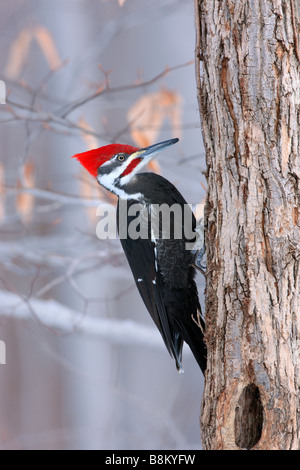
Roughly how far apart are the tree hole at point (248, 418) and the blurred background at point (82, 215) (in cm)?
134

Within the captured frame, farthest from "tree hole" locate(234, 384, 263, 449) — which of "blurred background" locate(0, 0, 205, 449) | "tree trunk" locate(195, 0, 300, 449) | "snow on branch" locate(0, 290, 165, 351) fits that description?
"snow on branch" locate(0, 290, 165, 351)

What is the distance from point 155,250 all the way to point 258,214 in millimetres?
840

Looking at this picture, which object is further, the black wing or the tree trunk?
the black wing

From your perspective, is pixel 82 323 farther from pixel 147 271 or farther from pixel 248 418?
pixel 248 418

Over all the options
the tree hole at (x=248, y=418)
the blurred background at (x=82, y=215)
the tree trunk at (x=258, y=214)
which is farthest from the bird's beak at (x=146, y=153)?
the tree hole at (x=248, y=418)

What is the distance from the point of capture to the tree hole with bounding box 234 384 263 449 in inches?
68.7

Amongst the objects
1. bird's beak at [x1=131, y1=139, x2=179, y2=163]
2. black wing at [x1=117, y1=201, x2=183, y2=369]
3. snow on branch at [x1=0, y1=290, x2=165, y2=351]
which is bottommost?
snow on branch at [x1=0, y1=290, x2=165, y2=351]

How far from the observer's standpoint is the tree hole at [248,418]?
1745 mm

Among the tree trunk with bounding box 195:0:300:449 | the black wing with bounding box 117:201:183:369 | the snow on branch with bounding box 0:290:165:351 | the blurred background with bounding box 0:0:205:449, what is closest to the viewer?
the tree trunk with bounding box 195:0:300:449

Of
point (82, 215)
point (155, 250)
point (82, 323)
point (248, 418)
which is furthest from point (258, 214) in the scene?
point (82, 215)

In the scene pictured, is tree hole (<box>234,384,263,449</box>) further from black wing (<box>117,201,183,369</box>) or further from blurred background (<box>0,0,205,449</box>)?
blurred background (<box>0,0,205,449</box>)

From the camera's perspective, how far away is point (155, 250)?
2.48 m

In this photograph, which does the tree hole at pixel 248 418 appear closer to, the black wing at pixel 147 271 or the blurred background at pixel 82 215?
the black wing at pixel 147 271

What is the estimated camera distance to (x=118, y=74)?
16.1 feet
